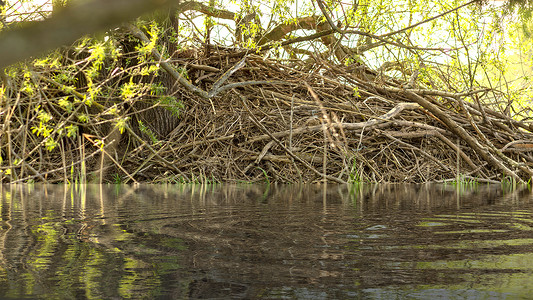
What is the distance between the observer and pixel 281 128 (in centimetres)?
748

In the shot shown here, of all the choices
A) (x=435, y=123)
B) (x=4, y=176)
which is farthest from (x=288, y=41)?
(x=4, y=176)

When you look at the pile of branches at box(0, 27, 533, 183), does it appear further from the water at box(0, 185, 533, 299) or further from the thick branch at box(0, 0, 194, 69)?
the thick branch at box(0, 0, 194, 69)

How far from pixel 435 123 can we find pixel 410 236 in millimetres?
6470

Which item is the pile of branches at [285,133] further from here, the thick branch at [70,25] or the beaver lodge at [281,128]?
the thick branch at [70,25]

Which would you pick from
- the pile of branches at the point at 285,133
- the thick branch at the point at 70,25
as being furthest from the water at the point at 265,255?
the pile of branches at the point at 285,133

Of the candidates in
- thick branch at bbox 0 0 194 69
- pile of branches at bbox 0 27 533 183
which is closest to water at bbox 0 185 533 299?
thick branch at bbox 0 0 194 69

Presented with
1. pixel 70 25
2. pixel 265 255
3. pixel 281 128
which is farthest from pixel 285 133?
pixel 70 25

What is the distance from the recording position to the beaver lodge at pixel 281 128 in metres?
6.93

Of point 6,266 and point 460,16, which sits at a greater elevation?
point 460,16

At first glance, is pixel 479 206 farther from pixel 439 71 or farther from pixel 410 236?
pixel 439 71

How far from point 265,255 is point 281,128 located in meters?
6.01

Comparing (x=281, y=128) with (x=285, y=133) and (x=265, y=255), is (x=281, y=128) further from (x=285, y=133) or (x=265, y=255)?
(x=265, y=255)

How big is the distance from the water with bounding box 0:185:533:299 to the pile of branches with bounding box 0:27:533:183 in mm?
4268

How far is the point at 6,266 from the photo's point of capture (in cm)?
133
